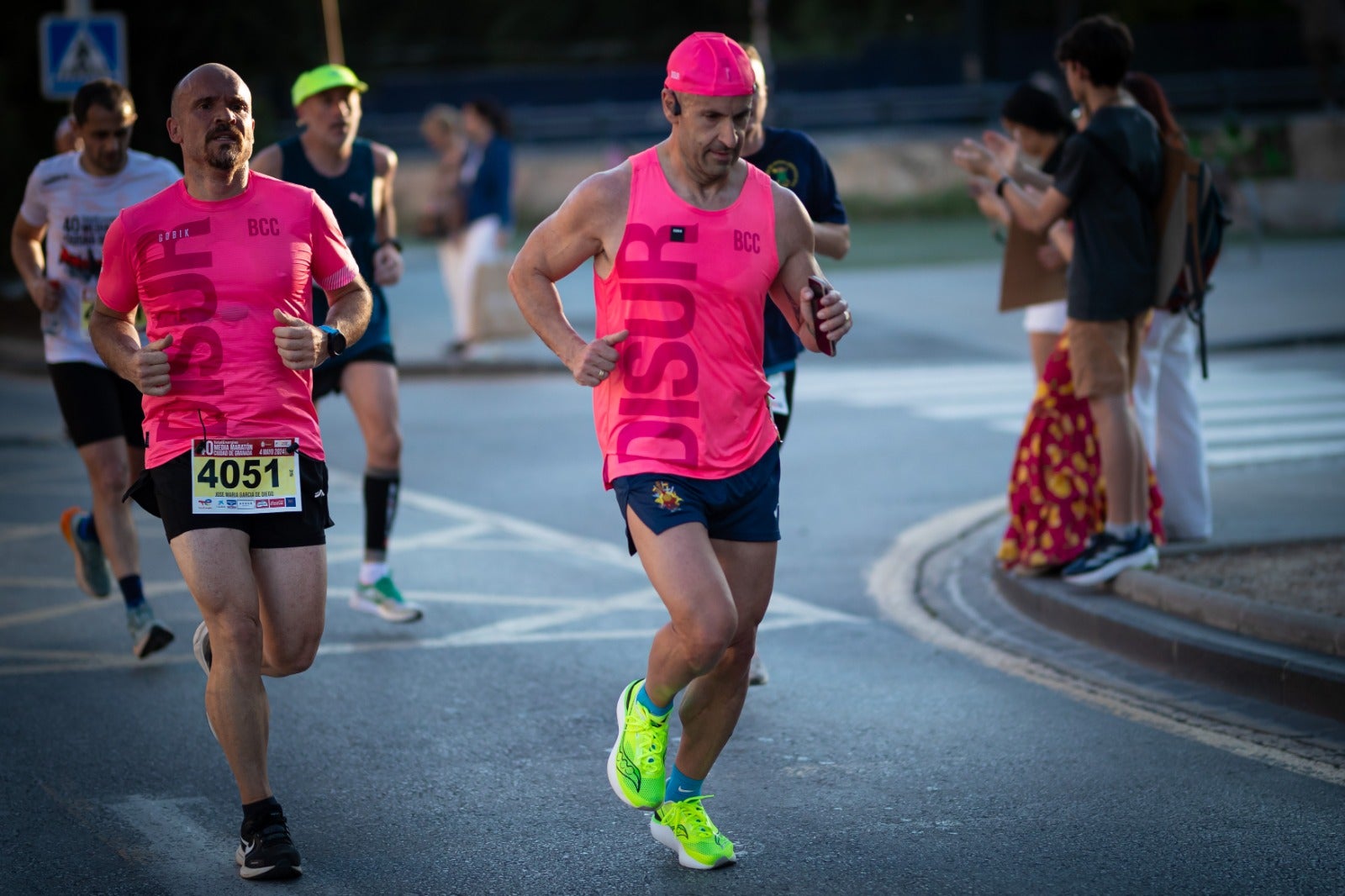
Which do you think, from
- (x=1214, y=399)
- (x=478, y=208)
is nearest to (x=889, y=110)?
(x=478, y=208)

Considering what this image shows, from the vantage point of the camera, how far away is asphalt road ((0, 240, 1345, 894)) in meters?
4.62

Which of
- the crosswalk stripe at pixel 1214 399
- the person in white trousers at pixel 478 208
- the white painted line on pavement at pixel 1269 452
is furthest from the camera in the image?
the person in white trousers at pixel 478 208

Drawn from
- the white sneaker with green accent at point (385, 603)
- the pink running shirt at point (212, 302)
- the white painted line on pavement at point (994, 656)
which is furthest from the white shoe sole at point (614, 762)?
the white sneaker with green accent at point (385, 603)

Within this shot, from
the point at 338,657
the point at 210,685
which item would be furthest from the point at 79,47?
the point at 210,685

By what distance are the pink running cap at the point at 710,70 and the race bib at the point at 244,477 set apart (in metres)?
1.45

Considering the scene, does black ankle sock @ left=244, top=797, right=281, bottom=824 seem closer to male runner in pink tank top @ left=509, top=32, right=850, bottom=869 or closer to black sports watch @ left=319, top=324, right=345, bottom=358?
male runner in pink tank top @ left=509, top=32, right=850, bottom=869

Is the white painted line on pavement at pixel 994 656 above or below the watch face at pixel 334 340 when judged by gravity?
below

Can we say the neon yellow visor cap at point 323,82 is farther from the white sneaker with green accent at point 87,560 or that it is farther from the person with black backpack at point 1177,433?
the person with black backpack at point 1177,433

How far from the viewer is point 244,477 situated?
184 inches

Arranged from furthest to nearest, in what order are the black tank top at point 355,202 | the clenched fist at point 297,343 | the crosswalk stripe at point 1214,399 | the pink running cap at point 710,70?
the crosswalk stripe at point 1214,399 < the black tank top at point 355,202 < the clenched fist at point 297,343 < the pink running cap at point 710,70

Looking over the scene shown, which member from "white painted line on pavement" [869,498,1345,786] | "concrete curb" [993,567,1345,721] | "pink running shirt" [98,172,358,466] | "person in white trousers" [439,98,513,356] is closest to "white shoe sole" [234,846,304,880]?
"pink running shirt" [98,172,358,466]

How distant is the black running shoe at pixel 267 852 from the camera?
453 cm

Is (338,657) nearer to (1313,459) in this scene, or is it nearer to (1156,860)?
(1156,860)

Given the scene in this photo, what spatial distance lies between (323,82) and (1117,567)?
3.87 meters
